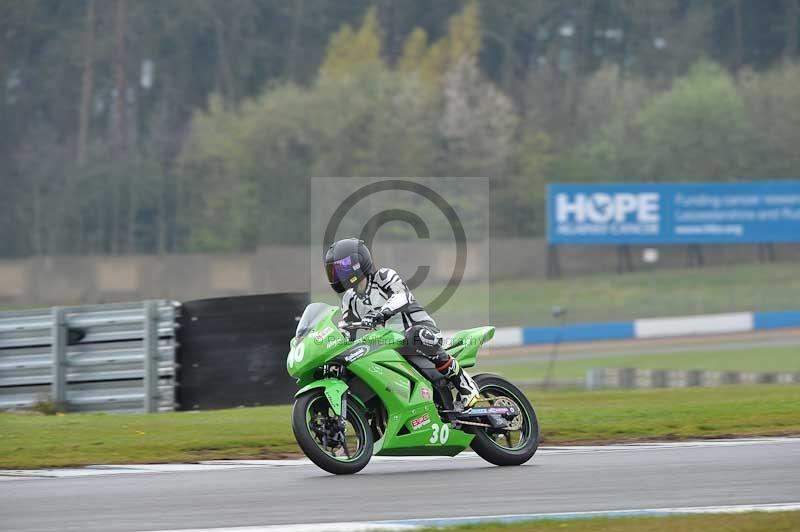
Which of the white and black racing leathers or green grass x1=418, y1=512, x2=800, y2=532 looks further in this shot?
the white and black racing leathers

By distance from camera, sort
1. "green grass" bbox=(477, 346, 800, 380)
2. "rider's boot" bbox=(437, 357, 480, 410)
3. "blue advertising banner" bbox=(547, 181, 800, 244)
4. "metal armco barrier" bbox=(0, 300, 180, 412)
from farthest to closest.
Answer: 1. "blue advertising banner" bbox=(547, 181, 800, 244)
2. "green grass" bbox=(477, 346, 800, 380)
3. "metal armco barrier" bbox=(0, 300, 180, 412)
4. "rider's boot" bbox=(437, 357, 480, 410)

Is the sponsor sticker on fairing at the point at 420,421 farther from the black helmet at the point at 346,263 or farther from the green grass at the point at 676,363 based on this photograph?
the green grass at the point at 676,363

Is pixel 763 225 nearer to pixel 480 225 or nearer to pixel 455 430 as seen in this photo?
pixel 480 225

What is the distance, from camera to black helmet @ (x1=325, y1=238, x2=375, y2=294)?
9633mm

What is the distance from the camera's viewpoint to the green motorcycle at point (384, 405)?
9.45m

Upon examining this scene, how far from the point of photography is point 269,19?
76875 mm

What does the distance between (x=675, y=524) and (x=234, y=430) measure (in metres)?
6.17

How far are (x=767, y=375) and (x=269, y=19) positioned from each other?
2033 inches

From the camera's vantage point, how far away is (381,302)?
9.95 meters

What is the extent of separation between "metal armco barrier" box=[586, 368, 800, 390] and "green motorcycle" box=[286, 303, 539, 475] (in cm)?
2082

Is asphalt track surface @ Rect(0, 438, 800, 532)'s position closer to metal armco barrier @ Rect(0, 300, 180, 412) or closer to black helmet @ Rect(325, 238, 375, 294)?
black helmet @ Rect(325, 238, 375, 294)

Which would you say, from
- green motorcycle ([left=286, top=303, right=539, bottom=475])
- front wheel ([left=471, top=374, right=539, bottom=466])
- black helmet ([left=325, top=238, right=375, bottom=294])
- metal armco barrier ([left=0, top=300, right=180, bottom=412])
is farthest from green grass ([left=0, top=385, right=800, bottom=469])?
black helmet ([left=325, top=238, right=375, bottom=294])

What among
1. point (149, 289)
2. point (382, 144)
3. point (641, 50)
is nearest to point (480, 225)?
point (382, 144)

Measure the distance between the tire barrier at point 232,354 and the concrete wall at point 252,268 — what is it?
1265 inches
